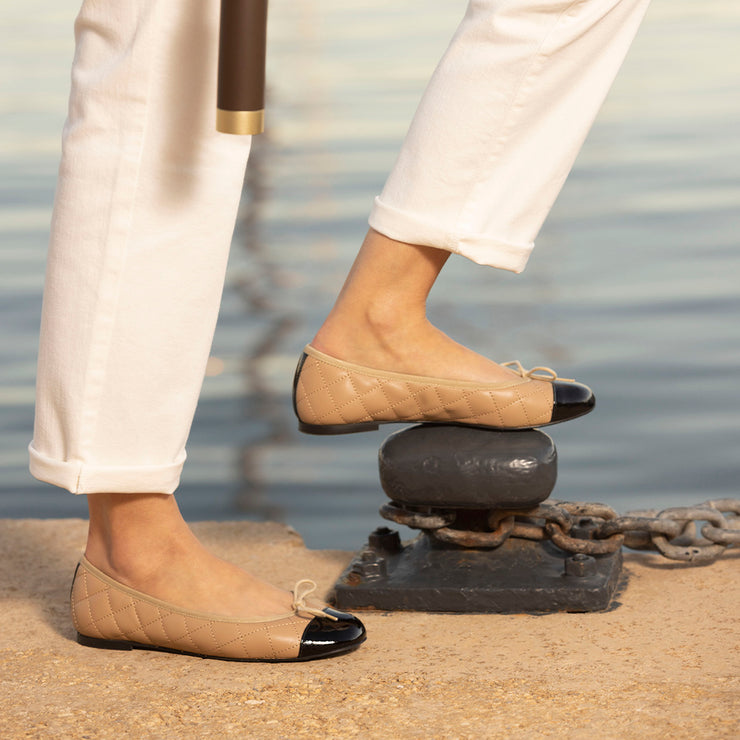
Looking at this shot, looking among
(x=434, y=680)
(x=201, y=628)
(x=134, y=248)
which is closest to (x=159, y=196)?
(x=134, y=248)

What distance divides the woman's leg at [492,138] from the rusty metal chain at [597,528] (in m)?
0.38

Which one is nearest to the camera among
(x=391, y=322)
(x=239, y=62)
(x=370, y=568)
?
(x=239, y=62)

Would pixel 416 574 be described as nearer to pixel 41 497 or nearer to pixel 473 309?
pixel 41 497

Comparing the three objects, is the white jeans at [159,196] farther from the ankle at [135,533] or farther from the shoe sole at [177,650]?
the shoe sole at [177,650]

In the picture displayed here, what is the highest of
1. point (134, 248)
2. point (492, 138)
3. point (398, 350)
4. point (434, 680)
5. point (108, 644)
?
point (492, 138)

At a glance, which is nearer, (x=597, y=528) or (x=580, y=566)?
(x=580, y=566)

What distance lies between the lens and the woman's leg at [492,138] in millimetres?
1814

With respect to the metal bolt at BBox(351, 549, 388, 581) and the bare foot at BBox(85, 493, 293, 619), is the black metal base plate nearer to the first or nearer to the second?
the metal bolt at BBox(351, 549, 388, 581)

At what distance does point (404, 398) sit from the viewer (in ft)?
6.48

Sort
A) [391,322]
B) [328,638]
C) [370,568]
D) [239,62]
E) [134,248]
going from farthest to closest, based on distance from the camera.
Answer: [370,568]
[391,322]
[328,638]
[134,248]
[239,62]

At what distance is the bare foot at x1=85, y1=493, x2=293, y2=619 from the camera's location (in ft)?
5.83

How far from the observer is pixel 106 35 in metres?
1.61

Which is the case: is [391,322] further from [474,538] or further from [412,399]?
[474,538]

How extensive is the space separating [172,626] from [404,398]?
491mm
